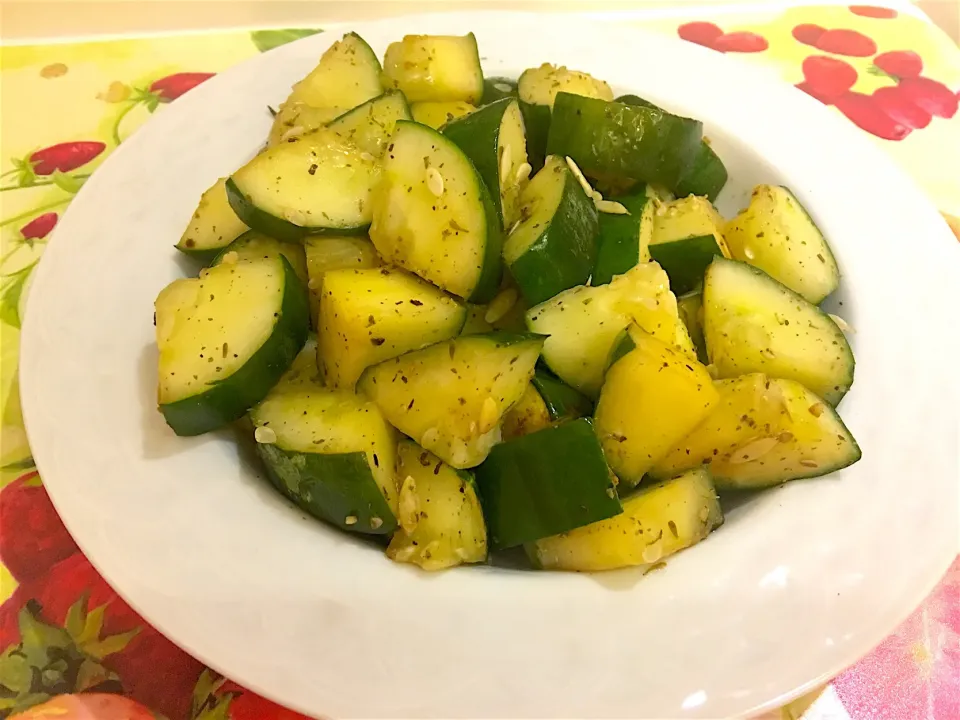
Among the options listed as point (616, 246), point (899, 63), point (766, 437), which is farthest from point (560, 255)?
point (899, 63)

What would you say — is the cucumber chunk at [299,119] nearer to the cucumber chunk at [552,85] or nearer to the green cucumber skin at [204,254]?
the green cucumber skin at [204,254]

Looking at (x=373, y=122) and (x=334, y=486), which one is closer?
(x=334, y=486)

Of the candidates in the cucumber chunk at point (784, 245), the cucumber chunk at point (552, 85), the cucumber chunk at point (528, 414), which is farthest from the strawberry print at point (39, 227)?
the cucumber chunk at point (784, 245)

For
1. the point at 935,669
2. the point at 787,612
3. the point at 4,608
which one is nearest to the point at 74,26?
the point at 4,608

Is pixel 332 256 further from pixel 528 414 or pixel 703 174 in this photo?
pixel 703 174

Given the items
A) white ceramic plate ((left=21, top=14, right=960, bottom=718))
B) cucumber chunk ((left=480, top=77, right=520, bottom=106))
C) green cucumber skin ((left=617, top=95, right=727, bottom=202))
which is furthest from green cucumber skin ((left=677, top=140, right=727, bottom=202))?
cucumber chunk ((left=480, top=77, right=520, bottom=106))
